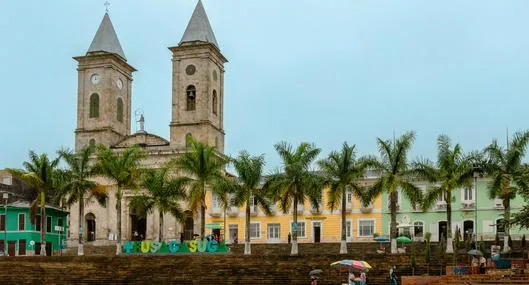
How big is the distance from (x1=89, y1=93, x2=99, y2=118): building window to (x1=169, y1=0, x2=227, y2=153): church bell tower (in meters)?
8.03

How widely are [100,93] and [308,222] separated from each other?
2645cm

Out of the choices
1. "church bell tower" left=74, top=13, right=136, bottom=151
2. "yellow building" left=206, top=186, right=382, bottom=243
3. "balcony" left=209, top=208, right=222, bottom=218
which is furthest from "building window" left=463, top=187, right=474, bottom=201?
"church bell tower" left=74, top=13, right=136, bottom=151

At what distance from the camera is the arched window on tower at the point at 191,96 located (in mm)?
83188

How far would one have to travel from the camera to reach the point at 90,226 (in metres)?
82.3

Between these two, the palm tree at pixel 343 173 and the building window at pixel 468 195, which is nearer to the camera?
the palm tree at pixel 343 173

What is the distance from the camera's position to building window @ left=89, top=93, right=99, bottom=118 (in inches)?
3378

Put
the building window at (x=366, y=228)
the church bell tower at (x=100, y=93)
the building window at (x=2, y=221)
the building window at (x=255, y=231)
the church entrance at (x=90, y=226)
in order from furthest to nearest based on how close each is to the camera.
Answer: the church bell tower at (x=100, y=93)
the church entrance at (x=90, y=226)
the building window at (x=255, y=231)
the building window at (x=2, y=221)
the building window at (x=366, y=228)

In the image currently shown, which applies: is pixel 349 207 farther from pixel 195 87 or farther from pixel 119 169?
pixel 195 87

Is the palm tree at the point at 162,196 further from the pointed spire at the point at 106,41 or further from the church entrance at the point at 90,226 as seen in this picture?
the pointed spire at the point at 106,41

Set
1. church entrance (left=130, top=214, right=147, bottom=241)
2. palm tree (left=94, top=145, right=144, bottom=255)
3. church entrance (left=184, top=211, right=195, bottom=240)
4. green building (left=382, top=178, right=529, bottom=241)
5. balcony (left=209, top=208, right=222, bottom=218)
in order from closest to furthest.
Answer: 1. palm tree (left=94, top=145, right=144, bottom=255)
2. green building (left=382, top=178, right=529, bottom=241)
3. balcony (left=209, top=208, right=222, bottom=218)
4. church entrance (left=184, top=211, right=195, bottom=240)
5. church entrance (left=130, top=214, right=147, bottom=241)

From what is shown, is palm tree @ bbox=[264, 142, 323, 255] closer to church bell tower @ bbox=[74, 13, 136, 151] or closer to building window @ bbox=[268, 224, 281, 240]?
building window @ bbox=[268, 224, 281, 240]

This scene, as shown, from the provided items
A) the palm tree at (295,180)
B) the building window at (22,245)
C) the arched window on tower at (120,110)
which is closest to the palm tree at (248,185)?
the palm tree at (295,180)

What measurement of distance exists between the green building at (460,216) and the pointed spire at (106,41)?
33112 millimetres

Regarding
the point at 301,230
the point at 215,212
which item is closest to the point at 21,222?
the point at 215,212
